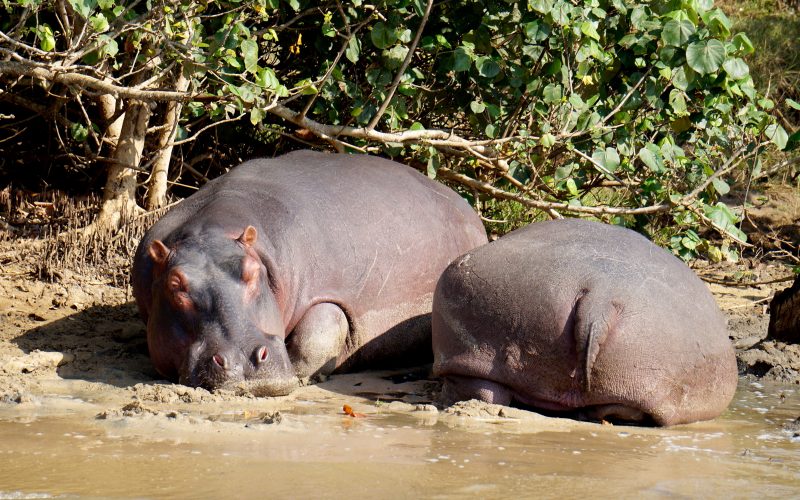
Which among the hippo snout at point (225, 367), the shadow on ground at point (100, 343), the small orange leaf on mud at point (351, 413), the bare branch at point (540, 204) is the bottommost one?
the shadow on ground at point (100, 343)

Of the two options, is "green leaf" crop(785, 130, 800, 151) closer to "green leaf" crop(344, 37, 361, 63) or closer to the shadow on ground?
"green leaf" crop(344, 37, 361, 63)

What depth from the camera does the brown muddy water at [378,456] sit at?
3463mm

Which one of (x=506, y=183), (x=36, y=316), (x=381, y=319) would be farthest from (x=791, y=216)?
(x=36, y=316)

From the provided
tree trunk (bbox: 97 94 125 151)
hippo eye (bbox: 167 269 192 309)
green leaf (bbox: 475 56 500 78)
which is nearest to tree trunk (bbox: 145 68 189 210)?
tree trunk (bbox: 97 94 125 151)

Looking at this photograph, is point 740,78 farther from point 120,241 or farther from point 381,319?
point 120,241

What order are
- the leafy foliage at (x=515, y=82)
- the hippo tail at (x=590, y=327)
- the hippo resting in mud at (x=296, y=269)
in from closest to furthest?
1. the hippo tail at (x=590, y=327)
2. the hippo resting in mud at (x=296, y=269)
3. the leafy foliage at (x=515, y=82)

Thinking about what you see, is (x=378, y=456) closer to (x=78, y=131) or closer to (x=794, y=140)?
(x=78, y=131)

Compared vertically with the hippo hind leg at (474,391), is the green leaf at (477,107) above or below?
above

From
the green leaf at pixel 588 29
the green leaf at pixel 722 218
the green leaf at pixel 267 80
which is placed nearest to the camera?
the green leaf at pixel 267 80

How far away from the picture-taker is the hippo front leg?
559 cm

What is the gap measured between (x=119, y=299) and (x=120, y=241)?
1.56ft

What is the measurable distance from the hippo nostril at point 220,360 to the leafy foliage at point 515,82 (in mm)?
1791

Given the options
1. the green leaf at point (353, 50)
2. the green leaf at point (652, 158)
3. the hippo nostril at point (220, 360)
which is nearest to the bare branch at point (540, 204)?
the green leaf at point (652, 158)

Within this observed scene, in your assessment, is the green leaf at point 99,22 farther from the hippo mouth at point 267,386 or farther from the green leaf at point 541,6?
the green leaf at point 541,6
